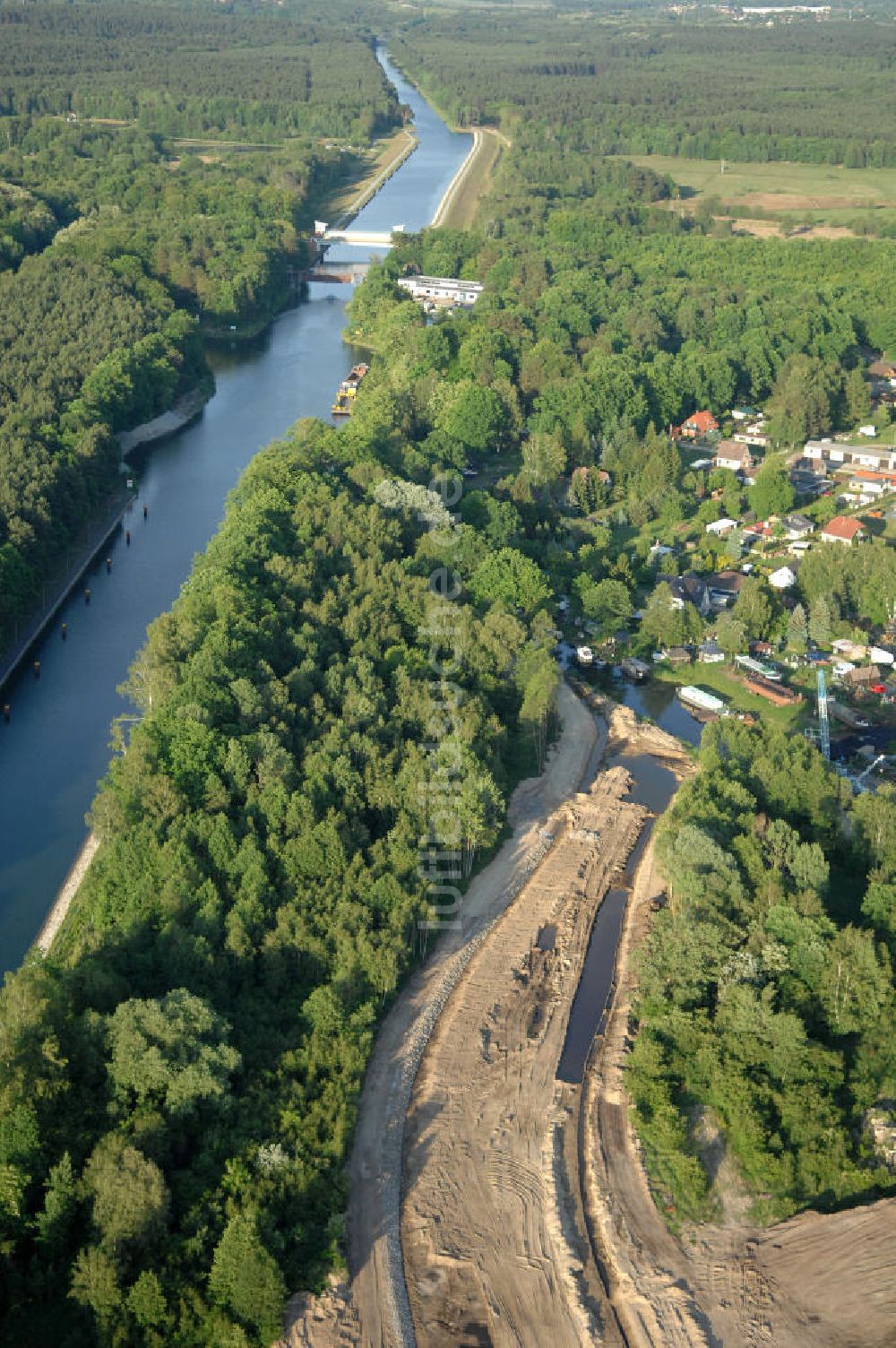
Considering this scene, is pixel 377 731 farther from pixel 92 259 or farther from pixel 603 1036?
pixel 92 259

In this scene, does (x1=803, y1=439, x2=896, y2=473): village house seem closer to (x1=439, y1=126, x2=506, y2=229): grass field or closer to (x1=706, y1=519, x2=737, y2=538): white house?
(x1=706, y1=519, x2=737, y2=538): white house

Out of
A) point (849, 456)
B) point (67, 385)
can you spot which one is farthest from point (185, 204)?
point (849, 456)

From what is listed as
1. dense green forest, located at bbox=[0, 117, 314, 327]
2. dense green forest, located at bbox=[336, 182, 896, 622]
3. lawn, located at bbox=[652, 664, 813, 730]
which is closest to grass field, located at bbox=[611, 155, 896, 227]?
dense green forest, located at bbox=[336, 182, 896, 622]

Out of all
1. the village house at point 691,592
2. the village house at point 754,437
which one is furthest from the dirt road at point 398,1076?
the village house at point 754,437

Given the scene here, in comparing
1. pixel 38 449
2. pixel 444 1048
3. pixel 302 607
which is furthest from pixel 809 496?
pixel 444 1048

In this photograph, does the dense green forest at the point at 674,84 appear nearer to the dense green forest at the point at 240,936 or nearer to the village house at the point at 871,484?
the village house at the point at 871,484

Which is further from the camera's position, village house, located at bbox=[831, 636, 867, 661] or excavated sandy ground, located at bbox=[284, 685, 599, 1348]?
village house, located at bbox=[831, 636, 867, 661]
